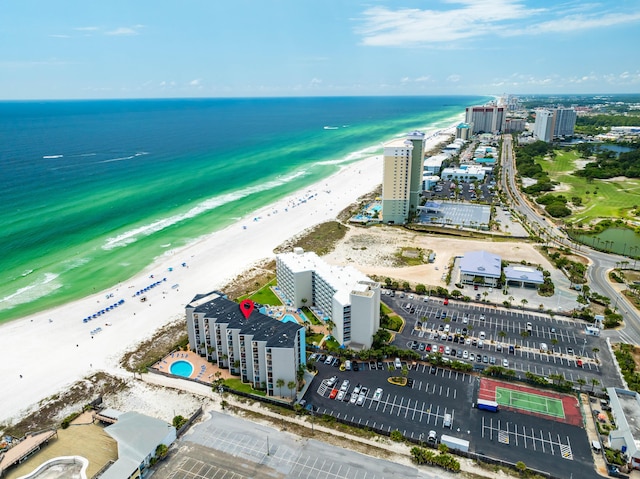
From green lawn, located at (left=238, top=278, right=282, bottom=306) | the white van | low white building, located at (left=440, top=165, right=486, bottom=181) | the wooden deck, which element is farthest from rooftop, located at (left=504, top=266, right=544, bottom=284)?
low white building, located at (left=440, top=165, right=486, bottom=181)

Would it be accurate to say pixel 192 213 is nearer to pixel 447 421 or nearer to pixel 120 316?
pixel 120 316

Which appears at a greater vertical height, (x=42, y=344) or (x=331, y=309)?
(x=331, y=309)

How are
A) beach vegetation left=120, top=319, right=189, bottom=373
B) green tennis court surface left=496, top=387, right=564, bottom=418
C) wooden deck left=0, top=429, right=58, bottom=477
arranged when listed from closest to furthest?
wooden deck left=0, top=429, right=58, bottom=477 < green tennis court surface left=496, top=387, right=564, bottom=418 < beach vegetation left=120, top=319, right=189, bottom=373

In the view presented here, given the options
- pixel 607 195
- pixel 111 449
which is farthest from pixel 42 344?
pixel 607 195

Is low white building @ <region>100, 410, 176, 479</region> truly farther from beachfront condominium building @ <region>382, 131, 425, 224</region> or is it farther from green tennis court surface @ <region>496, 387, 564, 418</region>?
beachfront condominium building @ <region>382, 131, 425, 224</region>

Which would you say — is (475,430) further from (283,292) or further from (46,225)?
(46,225)

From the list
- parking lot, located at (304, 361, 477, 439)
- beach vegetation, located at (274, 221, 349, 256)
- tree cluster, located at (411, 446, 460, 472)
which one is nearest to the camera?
tree cluster, located at (411, 446, 460, 472)
